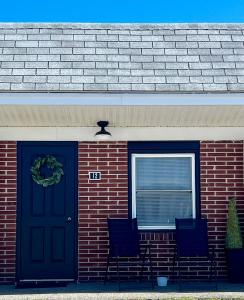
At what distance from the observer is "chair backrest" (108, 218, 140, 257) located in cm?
810

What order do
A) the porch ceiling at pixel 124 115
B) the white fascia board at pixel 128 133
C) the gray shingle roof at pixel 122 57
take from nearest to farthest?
the gray shingle roof at pixel 122 57 < the porch ceiling at pixel 124 115 < the white fascia board at pixel 128 133

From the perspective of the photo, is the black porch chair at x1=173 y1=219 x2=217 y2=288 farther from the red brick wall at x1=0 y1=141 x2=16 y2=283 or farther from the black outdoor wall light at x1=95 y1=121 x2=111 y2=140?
the red brick wall at x1=0 y1=141 x2=16 y2=283

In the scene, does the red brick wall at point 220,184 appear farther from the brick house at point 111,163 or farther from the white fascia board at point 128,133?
the white fascia board at point 128,133

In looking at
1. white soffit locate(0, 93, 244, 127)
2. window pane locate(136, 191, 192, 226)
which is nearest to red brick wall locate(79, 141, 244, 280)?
window pane locate(136, 191, 192, 226)

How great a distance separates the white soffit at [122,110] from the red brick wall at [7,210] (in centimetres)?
48

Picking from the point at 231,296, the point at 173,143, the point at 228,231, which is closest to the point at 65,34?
the point at 173,143

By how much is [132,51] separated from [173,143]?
1.63 meters

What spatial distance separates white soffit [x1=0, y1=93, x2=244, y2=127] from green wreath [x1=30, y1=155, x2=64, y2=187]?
0.55 meters

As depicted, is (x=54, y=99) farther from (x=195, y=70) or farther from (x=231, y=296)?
(x=231, y=296)

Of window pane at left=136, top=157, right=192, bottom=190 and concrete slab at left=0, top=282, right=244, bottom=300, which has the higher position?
window pane at left=136, top=157, right=192, bottom=190

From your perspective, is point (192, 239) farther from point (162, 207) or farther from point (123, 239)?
point (123, 239)

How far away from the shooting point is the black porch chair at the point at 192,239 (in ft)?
26.4

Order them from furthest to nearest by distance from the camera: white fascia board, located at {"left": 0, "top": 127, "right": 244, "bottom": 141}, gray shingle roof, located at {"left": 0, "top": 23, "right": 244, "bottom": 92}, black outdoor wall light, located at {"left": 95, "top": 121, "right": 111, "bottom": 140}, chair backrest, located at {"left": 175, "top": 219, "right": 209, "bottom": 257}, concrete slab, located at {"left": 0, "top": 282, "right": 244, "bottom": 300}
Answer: white fascia board, located at {"left": 0, "top": 127, "right": 244, "bottom": 141}
black outdoor wall light, located at {"left": 95, "top": 121, "right": 111, "bottom": 140}
chair backrest, located at {"left": 175, "top": 219, "right": 209, "bottom": 257}
gray shingle roof, located at {"left": 0, "top": 23, "right": 244, "bottom": 92}
concrete slab, located at {"left": 0, "top": 282, "right": 244, "bottom": 300}

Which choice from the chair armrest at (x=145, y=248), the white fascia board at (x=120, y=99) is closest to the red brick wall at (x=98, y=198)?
the chair armrest at (x=145, y=248)
